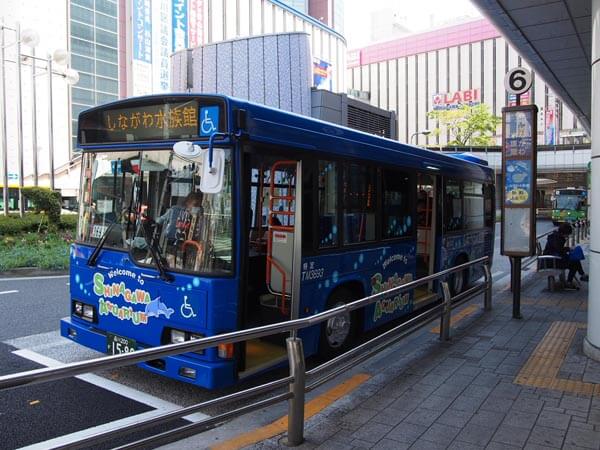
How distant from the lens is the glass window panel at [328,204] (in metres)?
5.52

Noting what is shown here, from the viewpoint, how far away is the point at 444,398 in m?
4.40

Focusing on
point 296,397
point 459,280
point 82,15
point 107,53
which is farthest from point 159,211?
point 82,15

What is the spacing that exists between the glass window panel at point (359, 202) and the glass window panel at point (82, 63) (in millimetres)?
37836

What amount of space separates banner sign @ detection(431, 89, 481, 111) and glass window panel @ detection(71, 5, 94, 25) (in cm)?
5288

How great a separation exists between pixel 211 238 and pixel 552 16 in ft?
19.2

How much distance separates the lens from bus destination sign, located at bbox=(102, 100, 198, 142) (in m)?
4.62

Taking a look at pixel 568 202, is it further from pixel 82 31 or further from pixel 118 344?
pixel 118 344

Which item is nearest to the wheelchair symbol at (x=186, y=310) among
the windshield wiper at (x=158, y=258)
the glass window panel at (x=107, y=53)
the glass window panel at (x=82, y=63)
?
the windshield wiper at (x=158, y=258)

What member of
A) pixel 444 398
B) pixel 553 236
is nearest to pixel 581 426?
pixel 444 398

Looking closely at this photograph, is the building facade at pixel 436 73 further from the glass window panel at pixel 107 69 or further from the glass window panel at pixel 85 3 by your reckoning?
the glass window panel at pixel 85 3

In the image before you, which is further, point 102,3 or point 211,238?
point 102,3

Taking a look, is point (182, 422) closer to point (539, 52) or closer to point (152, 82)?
point (539, 52)

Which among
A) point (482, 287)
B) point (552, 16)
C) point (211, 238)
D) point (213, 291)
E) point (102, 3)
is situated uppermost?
point (102, 3)

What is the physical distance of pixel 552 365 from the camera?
529 cm
